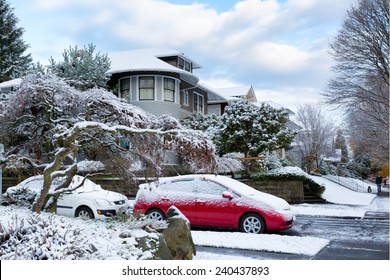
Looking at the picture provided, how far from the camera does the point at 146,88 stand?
61.6ft

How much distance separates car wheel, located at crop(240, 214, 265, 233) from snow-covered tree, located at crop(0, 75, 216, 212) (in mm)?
2154

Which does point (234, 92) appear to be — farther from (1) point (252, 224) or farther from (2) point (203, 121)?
(1) point (252, 224)

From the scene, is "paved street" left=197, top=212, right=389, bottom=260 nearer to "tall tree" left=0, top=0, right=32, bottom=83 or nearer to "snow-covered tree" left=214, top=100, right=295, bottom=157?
"snow-covered tree" left=214, top=100, right=295, bottom=157

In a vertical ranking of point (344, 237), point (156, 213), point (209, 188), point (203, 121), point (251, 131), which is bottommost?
point (344, 237)

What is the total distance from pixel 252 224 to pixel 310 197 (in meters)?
8.65

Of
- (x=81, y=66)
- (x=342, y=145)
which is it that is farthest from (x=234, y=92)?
(x=342, y=145)

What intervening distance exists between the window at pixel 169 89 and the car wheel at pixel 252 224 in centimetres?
1082

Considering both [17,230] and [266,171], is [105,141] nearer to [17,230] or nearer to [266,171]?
[17,230]

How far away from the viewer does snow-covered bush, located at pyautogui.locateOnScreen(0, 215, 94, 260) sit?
431 cm

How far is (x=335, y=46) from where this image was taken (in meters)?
19.5

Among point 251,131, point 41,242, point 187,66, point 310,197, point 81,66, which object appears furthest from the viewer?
point 187,66

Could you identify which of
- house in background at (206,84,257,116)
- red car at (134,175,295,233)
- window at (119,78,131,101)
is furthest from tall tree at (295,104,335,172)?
red car at (134,175,295,233)
